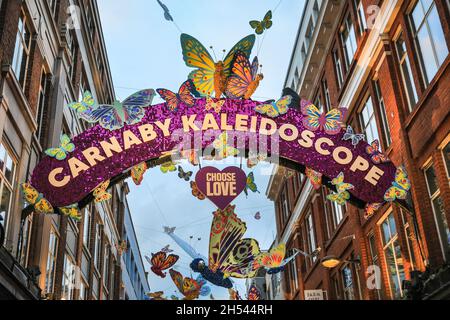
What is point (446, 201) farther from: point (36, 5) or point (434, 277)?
point (36, 5)

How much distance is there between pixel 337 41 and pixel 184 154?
1235cm

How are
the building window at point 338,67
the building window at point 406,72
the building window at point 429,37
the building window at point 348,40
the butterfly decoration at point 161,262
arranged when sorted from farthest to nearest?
the building window at point 338,67 < the building window at point 348,40 < the building window at point 406,72 < the butterfly decoration at point 161,262 < the building window at point 429,37

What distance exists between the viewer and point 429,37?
15406 mm

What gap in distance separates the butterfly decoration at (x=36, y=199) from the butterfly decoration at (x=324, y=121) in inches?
247

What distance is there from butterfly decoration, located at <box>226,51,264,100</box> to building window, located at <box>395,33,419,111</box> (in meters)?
4.76

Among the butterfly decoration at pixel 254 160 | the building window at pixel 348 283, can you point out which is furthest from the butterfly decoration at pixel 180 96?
the building window at pixel 348 283

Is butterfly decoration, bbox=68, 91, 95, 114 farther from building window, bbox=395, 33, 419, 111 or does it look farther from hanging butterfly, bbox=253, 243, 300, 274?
building window, bbox=395, 33, 419, 111

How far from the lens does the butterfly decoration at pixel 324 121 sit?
14508 mm

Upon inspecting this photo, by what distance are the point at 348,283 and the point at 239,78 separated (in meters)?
12.2

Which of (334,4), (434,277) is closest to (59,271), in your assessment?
(434,277)

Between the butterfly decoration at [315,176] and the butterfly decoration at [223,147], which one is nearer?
the butterfly decoration at [315,176]

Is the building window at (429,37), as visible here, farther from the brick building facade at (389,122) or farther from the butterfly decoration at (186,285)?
the butterfly decoration at (186,285)

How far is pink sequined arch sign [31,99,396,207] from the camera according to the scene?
13.8 m

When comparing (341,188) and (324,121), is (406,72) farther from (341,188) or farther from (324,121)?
(341,188)
